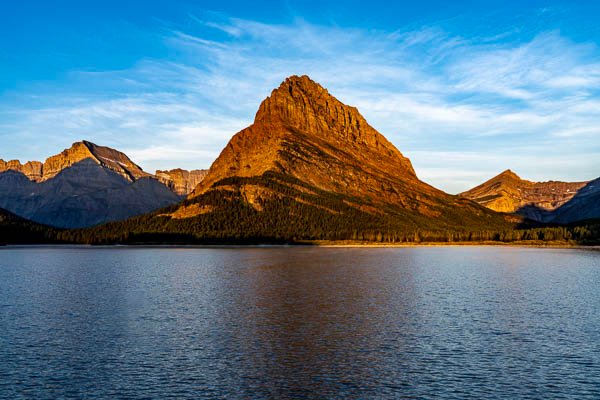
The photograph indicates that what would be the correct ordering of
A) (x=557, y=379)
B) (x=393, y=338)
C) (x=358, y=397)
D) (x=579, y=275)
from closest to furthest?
(x=358, y=397), (x=557, y=379), (x=393, y=338), (x=579, y=275)

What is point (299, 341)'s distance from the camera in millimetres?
65062

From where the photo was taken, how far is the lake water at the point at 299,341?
47.8 metres

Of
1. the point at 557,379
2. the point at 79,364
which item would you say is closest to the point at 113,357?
the point at 79,364

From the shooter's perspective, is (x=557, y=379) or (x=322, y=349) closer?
(x=557, y=379)

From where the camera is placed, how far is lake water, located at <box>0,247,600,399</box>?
157 feet

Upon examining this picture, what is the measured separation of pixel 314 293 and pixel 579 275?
3432 inches

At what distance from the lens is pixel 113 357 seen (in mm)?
57250

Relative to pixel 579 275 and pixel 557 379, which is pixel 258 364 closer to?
pixel 557 379

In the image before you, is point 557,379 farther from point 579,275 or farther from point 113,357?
point 579,275

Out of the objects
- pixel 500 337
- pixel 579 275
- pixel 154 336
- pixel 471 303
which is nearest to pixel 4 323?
pixel 154 336

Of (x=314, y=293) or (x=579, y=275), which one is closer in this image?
(x=314, y=293)

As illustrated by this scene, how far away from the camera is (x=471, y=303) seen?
308ft

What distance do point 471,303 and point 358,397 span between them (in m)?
55.4

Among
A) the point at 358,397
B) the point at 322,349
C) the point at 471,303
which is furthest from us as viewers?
the point at 471,303
